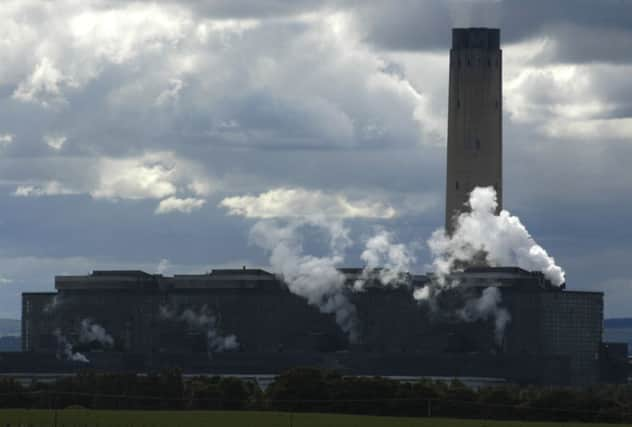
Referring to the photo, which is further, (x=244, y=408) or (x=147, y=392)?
(x=147, y=392)

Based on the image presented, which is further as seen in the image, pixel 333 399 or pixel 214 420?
pixel 333 399

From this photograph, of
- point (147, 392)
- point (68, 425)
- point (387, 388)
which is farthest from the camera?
point (147, 392)

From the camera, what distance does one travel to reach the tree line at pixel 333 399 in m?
172

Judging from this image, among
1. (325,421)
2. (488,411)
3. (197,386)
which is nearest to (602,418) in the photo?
(488,411)

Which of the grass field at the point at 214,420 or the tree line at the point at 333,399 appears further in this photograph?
the tree line at the point at 333,399

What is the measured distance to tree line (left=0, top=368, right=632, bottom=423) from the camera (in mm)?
172500

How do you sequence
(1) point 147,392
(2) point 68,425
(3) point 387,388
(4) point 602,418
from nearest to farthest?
(2) point 68,425 → (4) point 602,418 → (3) point 387,388 → (1) point 147,392

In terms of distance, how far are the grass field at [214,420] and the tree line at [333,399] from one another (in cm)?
1364

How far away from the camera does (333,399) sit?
593 ft

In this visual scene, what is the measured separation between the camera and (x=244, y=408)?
175375 millimetres

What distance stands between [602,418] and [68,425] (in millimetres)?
47699

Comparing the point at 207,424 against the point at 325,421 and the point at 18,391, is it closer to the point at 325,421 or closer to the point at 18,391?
the point at 325,421

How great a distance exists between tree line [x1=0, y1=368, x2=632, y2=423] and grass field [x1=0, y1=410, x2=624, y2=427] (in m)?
13.6

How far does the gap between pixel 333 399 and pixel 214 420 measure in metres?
30.9
